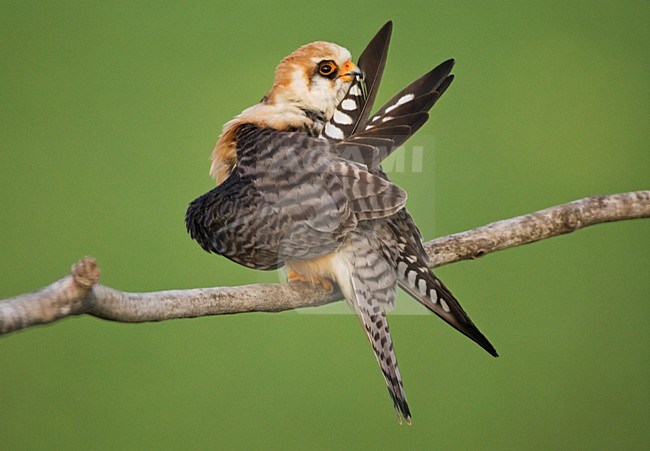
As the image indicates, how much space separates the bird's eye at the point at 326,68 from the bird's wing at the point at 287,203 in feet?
0.46

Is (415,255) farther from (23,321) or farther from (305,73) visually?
(23,321)

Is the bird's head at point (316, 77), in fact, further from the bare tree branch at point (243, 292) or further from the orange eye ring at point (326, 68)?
the bare tree branch at point (243, 292)

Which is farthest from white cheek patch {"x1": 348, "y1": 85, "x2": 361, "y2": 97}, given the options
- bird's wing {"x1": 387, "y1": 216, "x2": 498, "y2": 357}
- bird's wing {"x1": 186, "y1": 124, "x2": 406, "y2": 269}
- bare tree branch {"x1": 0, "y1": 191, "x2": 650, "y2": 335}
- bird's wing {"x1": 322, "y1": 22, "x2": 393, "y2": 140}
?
bare tree branch {"x1": 0, "y1": 191, "x2": 650, "y2": 335}

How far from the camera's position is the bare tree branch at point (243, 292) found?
84 cm

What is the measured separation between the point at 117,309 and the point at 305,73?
73cm

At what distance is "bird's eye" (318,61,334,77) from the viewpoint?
150 cm

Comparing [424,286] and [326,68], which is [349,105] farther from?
[424,286]

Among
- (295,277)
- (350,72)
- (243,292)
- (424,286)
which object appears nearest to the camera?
(243,292)

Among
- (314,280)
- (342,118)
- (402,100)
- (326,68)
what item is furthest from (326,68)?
(314,280)

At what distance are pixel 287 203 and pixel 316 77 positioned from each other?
1.01 ft

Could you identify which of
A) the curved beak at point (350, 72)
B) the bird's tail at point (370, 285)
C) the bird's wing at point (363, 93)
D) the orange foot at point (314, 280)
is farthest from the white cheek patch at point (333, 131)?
the orange foot at point (314, 280)

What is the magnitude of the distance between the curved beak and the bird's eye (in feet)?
0.08

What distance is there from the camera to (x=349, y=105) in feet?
4.93

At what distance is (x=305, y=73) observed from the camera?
1.51m
